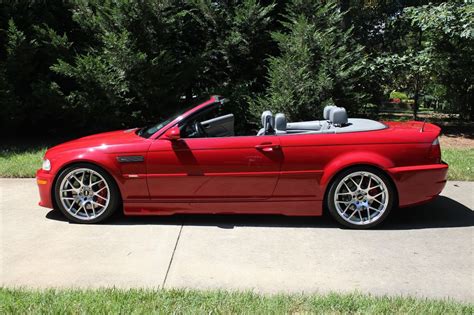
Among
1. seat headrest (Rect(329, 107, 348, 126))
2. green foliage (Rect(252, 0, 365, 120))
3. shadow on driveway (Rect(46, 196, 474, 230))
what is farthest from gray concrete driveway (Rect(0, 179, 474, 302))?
green foliage (Rect(252, 0, 365, 120))

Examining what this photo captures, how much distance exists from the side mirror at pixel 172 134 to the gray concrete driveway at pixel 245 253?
928mm

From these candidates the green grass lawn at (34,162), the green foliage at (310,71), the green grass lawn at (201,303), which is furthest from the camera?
the green foliage at (310,71)

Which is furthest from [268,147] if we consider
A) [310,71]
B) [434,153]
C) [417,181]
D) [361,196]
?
[310,71]

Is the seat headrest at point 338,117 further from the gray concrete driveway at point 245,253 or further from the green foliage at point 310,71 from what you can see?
the green foliage at point 310,71

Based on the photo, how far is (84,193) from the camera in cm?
496

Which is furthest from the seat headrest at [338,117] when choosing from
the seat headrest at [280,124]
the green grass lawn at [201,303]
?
the green grass lawn at [201,303]

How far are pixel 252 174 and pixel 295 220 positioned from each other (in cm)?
81

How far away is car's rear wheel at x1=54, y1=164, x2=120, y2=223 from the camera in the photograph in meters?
4.93

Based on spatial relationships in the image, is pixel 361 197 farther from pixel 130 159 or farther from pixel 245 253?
pixel 130 159

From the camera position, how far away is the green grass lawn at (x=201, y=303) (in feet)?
10.1

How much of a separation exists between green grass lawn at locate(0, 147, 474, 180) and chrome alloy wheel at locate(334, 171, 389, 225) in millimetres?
2702

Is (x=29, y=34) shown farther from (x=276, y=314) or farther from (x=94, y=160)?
(x=276, y=314)

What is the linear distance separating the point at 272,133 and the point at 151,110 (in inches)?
196

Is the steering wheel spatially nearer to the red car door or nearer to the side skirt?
the red car door
